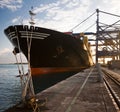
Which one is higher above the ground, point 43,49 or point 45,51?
point 43,49

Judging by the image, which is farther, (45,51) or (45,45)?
(45,51)

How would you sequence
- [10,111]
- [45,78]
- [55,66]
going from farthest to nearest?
[55,66], [45,78], [10,111]

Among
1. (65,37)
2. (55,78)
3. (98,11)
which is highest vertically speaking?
(98,11)

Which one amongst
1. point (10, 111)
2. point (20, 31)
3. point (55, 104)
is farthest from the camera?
point (20, 31)

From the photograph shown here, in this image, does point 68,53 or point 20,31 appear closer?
point 20,31

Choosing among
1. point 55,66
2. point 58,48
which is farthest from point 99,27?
point 55,66

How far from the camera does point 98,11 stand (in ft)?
94.9

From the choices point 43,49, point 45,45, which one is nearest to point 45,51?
point 43,49

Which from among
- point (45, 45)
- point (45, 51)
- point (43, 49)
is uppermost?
point (45, 45)

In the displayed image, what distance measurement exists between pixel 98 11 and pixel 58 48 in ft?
29.0

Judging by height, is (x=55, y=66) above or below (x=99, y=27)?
below

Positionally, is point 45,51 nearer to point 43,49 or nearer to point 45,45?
point 43,49

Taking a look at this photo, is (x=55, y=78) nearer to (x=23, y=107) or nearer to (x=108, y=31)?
(x=108, y=31)

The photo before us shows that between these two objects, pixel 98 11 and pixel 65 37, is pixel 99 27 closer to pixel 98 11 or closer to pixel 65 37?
pixel 98 11
